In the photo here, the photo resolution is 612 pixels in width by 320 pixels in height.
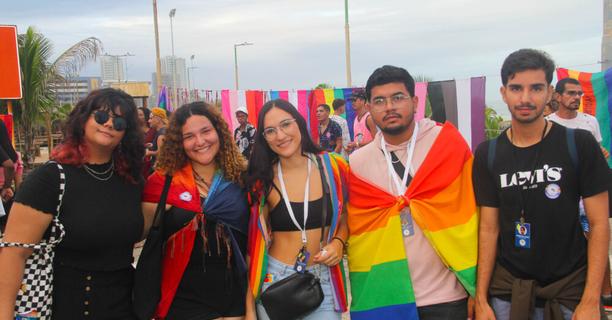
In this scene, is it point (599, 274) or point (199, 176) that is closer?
point (599, 274)

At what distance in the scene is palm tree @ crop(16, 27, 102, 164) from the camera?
13.8 meters

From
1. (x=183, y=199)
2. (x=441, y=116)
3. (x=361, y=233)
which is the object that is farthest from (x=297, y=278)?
(x=441, y=116)

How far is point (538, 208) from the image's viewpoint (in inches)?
96.7

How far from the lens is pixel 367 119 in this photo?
7.46m

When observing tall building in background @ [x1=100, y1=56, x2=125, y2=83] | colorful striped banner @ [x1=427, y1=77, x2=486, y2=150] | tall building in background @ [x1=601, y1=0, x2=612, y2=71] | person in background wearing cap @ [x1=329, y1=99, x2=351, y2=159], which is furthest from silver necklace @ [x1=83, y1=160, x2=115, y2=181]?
tall building in background @ [x1=100, y1=56, x2=125, y2=83]

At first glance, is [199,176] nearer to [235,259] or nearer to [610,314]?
[235,259]

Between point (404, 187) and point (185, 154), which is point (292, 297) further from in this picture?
point (185, 154)

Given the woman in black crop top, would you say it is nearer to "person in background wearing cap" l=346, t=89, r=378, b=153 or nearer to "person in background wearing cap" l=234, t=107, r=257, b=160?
"person in background wearing cap" l=346, t=89, r=378, b=153

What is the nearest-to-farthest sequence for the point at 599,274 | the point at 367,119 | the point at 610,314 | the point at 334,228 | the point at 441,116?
1. the point at 599,274
2. the point at 334,228
3. the point at 610,314
4. the point at 367,119
5. the point at 441,116

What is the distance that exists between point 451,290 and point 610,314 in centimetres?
242

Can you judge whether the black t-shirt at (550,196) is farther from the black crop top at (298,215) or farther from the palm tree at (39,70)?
the palm tree at (39,70)

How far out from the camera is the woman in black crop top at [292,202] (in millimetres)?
2807

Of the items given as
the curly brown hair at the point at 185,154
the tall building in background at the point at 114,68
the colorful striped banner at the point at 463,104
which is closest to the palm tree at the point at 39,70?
the tall building in background at the point at 114,68

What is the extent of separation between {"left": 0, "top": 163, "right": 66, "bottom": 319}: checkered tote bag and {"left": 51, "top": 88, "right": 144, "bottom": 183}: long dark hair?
13 cm
